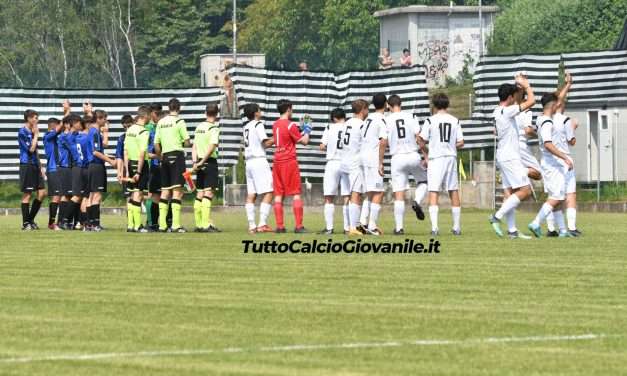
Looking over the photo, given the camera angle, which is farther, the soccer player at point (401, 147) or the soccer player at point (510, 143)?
the soccer player at point (401, 147)

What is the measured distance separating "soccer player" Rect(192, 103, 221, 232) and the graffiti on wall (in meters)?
53.2

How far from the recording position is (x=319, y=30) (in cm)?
10944

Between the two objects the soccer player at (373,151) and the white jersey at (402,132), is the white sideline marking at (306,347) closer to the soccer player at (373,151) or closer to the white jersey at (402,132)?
the white jersey at (402,132)

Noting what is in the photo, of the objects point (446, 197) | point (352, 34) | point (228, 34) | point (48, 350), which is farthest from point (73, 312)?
point (228, 34)

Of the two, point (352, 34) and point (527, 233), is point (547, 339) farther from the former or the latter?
point (352, 34)

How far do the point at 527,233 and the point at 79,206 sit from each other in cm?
869

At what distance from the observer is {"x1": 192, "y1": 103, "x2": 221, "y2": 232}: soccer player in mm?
28730

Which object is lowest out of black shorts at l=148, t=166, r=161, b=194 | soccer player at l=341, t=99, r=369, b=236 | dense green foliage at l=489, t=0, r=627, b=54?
black shorts at l=148, t=166, r=161, b=194

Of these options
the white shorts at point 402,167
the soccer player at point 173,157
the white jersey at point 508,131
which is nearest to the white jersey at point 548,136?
the white jersey at point 508,131

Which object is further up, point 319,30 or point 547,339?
point 319,30

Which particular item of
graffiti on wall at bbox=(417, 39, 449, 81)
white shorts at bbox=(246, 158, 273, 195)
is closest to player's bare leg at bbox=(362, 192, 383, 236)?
white shorts at bbox=(246, 158, 273, 195)

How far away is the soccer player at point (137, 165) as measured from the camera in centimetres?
2927

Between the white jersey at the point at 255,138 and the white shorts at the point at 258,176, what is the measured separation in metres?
0.10

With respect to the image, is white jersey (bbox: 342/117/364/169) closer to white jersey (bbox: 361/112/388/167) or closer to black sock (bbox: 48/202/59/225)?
white jersey (bbox: 361/112/388/167)
